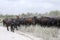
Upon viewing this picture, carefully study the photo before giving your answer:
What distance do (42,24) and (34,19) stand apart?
2.93 metres

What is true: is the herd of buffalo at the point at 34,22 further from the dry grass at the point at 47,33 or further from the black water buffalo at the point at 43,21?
the dry grass at the point at 47,33

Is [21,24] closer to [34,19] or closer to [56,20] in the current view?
[34,19]

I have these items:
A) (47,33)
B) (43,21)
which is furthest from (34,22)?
(47,33)

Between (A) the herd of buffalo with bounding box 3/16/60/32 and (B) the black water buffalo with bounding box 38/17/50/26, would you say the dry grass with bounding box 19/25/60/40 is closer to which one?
(A) the herd of buffalo with bounding box 3/16/60/32

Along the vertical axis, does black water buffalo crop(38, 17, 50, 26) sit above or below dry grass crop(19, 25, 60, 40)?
below

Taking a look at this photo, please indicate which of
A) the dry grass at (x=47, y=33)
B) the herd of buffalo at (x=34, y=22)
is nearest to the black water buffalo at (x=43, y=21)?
the herd of buffalo at (x=34, y=22)

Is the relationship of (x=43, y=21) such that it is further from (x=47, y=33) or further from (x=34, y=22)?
(x=47, y=33)

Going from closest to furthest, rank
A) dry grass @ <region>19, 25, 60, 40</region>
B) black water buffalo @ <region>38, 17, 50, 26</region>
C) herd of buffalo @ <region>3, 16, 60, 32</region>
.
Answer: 1. dry grass @ <region>19, 25, 60, 40</region>
2. herd of buffalo @ <region>3, 16, 60, 32</region>
3. black water buffalo @ <region>38, 17, 50, 26</region>

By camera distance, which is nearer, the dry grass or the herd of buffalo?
the dry grass

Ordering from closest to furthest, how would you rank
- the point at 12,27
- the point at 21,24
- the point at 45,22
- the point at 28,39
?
the point at 28,39
the point at 12,27
the point at 45,22
the point at 21,24

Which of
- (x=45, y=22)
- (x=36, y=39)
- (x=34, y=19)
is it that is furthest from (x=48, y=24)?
(x=36, y=39)

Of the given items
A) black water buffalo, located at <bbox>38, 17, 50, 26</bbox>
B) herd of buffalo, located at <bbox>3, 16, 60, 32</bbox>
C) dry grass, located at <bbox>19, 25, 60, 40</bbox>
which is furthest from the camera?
black water buffalo, located at <bbox>38, 17, 50, 26</bbox>

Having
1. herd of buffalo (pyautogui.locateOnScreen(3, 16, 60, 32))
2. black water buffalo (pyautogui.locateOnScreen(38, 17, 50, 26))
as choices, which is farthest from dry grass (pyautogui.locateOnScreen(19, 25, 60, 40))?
black water buffalo (pyautogui.locateOnScreen(38, 17, 50, 26))

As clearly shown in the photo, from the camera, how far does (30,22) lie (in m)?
32.1
